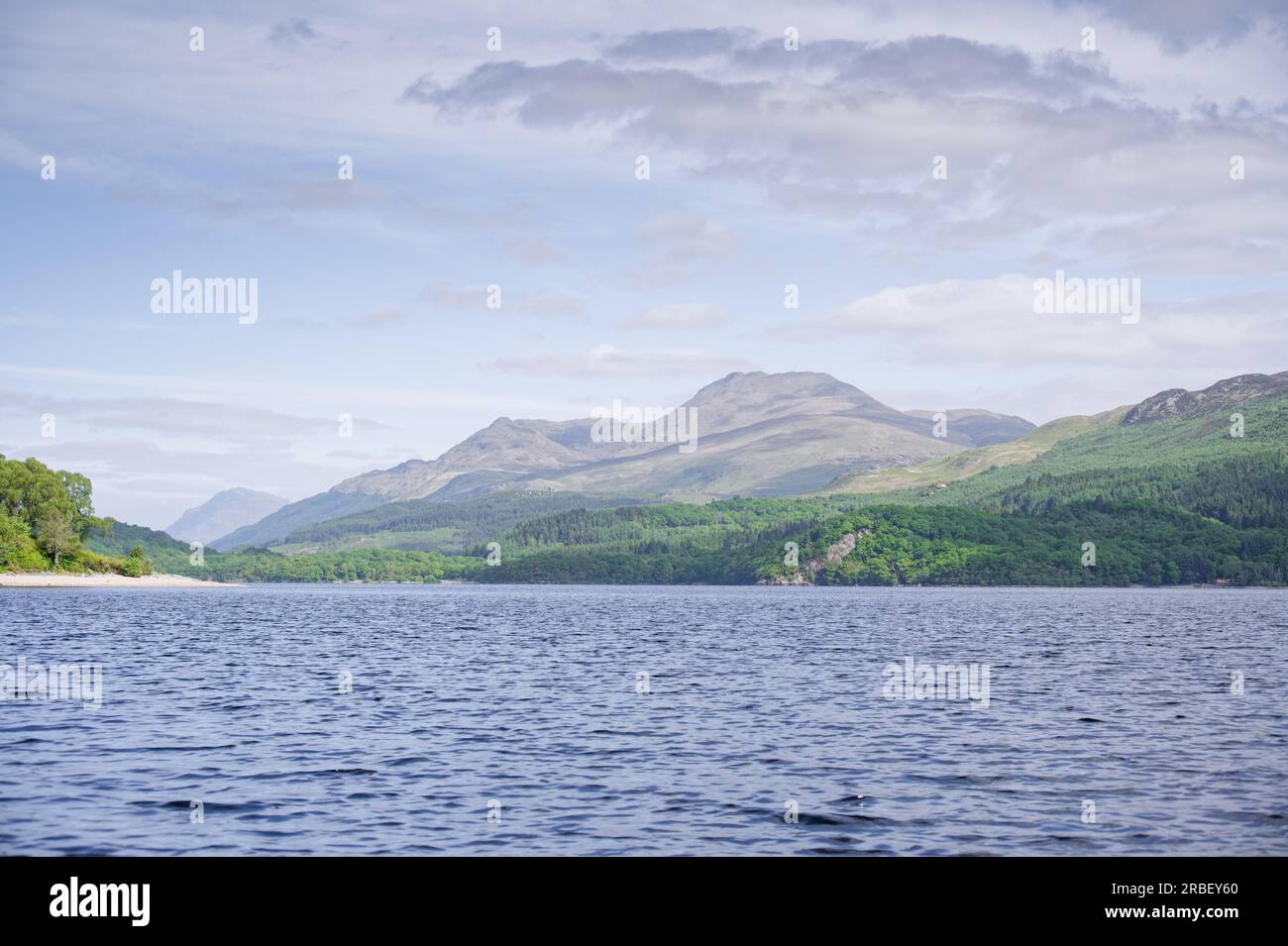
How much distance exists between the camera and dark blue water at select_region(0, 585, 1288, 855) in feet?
102

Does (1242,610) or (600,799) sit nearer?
(600,799)

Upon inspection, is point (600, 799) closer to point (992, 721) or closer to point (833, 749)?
point (833, 749)

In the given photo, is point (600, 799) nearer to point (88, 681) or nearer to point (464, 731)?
point (464, 731)

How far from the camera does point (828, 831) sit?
31219mm

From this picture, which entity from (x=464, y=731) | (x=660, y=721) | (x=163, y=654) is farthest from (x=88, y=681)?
(x=660, y=721)

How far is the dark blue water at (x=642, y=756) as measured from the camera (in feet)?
102

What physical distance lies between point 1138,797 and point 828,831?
1058 centimetres

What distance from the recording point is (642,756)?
1706 inches

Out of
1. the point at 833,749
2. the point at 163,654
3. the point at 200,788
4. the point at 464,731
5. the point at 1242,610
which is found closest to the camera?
the point at 200,788

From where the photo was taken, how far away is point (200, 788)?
121 ft
